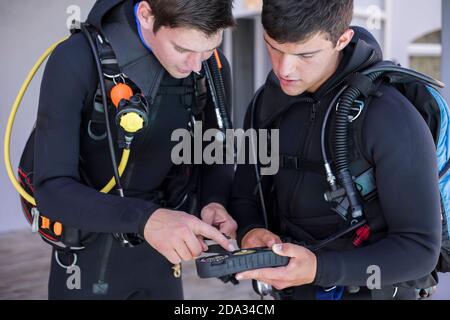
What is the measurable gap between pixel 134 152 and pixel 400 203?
2.78ft

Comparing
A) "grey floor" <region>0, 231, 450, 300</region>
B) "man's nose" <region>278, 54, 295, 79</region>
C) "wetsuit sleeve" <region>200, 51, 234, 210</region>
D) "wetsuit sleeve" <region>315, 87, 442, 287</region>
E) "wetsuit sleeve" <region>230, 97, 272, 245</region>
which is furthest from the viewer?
"grey floor" <region>0, 231, 450, 300</region>

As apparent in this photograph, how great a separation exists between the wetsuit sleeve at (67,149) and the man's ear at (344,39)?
656mm

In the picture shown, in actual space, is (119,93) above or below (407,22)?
above

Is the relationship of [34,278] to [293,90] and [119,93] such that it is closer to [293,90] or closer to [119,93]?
[119,93]

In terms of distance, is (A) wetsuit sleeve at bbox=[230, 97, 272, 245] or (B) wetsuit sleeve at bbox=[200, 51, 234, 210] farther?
(B) wetsuit sleeve at bbox=[200, 51, 234, 210]

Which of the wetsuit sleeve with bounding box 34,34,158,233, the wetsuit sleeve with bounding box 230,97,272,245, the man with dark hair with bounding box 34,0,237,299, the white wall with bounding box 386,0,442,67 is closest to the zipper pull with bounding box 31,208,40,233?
the man with dark hair with bounding box 34,0,237,299

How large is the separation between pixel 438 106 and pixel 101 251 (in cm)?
113

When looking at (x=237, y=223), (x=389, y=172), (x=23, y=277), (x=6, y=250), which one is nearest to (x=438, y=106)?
(x=389, y=172)

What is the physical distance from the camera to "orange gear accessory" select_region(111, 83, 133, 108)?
1.62 m

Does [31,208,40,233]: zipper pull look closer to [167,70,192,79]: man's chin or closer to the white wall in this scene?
[167,70,192,79]: man's chin

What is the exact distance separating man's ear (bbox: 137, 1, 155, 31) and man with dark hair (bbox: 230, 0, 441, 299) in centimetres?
33

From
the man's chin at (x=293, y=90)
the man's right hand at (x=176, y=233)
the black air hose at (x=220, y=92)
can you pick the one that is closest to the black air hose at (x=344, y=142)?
the man's chin at (x=293, y=90)

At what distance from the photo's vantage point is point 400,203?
1.40m

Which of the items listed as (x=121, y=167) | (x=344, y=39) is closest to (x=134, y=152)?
(x=121, y=167)
